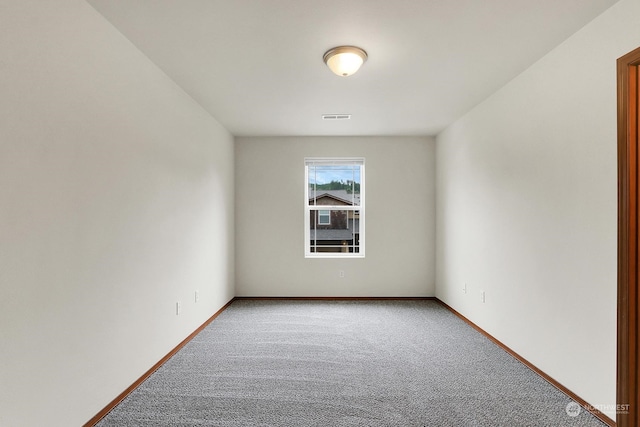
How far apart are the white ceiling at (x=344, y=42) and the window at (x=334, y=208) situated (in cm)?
159

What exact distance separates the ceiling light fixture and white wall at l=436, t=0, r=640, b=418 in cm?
144

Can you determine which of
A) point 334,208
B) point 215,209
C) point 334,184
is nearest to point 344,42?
point 215,209

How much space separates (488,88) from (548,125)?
880mm

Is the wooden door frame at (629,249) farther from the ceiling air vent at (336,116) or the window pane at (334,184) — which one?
the window pane at (334,184)

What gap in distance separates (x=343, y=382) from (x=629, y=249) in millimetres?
2011

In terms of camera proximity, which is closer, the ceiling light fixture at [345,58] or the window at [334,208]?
the ceiling light fixture at [345,58]

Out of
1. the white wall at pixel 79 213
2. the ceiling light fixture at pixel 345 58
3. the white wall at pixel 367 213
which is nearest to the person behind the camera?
the white wall at pixel 79 213

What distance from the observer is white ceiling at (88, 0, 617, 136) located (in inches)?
78.6

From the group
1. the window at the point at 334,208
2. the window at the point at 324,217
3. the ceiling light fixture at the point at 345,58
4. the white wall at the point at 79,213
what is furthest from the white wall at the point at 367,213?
the ceiling light fixture at the point at 345,58

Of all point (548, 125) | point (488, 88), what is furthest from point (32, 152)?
point (488, 88)

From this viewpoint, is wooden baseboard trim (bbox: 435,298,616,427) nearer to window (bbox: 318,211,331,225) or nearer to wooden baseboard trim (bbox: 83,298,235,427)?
window (bbox: 318,211,331,225)

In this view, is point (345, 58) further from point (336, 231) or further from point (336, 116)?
point (336, 231)

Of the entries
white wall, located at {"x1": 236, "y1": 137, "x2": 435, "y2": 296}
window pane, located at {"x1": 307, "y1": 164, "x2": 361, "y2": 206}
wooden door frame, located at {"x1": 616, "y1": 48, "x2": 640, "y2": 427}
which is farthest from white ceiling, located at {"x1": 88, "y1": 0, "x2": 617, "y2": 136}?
window pane, located at {"x1": 307, "y1": 164, "x2": 361, "y2": 206}

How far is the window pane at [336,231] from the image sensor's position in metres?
5.29
